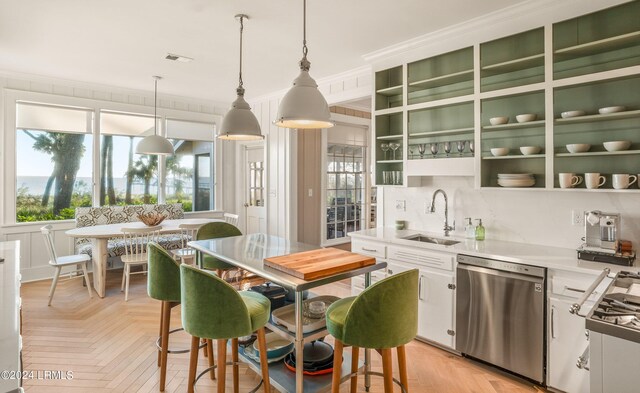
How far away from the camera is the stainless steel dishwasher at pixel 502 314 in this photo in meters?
2.50

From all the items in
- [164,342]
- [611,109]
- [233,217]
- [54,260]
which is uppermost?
[611,109]

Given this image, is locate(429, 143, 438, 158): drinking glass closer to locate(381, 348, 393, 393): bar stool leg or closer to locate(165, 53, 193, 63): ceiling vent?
locate(381, 348, 393, 393): bar stool leg

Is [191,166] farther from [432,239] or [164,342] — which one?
[432,239]

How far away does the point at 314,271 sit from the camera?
6.15 feet

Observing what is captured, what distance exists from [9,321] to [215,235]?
206 cm

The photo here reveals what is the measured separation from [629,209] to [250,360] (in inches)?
114

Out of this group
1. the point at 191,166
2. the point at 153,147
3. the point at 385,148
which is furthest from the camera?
the point at 191,166

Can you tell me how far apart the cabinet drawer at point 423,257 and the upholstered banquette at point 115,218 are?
12.0ft

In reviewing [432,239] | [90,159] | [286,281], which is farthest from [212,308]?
[90,159]

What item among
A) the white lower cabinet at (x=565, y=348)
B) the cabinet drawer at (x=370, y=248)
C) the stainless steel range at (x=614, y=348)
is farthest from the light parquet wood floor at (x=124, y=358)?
the stainless steel range at (x=614, y=348)

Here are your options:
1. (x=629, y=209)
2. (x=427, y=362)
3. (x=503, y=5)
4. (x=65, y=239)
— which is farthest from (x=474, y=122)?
(x=65, y=239)

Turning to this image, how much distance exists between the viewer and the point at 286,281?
183cm

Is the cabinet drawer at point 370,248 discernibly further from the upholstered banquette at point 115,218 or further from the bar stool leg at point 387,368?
the upholstered banquette at point 115,218

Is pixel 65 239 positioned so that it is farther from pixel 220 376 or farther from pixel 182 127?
pixel 220 376
